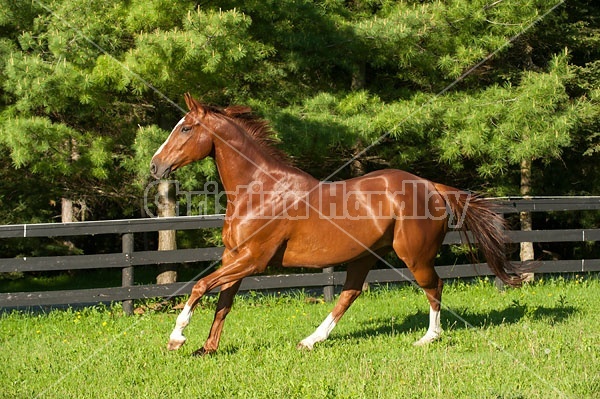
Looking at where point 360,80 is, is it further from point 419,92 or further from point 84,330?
point 84,330

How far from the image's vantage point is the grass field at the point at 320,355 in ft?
15.8

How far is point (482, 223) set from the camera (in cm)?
727

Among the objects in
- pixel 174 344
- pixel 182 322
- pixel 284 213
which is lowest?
pixel 174 344

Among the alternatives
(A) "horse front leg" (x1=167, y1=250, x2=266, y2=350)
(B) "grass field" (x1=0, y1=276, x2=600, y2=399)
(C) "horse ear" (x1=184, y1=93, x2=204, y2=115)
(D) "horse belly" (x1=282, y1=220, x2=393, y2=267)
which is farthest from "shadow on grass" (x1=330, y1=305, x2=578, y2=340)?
(C) "horse ear" (x1=184, y1=93, x2=204, y2=115)

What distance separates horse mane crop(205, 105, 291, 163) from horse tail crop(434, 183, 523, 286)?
1816 millimetres

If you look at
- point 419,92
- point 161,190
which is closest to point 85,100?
point 161,190

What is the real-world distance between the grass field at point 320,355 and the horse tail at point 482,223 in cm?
65

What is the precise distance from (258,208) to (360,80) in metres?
6.92

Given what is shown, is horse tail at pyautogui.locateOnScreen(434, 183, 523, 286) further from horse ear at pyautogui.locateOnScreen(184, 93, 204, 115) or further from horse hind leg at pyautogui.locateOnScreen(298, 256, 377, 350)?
horse ear at pyautogui.locateOnScreen(184, 93, 204, 115)

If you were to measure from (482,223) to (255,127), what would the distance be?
2.67 meters

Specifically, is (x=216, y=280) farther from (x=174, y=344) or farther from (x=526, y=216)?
(x=526, y=216)

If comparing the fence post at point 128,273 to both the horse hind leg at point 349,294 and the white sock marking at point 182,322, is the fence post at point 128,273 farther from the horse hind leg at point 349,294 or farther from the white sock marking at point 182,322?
the horse hind leg at point 349,294

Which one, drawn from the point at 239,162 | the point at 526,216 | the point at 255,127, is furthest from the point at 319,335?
the point at 526,216

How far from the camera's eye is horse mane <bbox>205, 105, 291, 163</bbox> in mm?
6566
